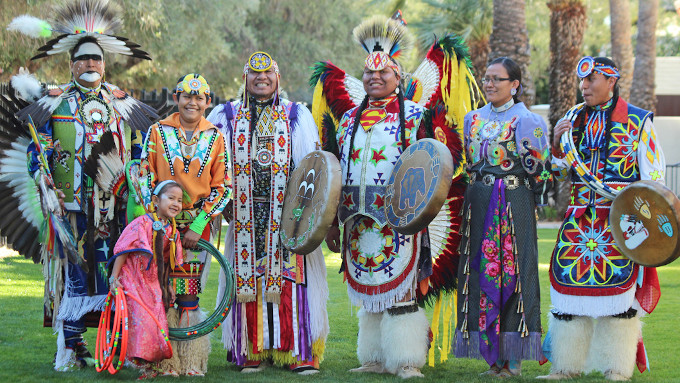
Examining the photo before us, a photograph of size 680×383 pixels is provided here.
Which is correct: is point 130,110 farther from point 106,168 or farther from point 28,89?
point 28,89

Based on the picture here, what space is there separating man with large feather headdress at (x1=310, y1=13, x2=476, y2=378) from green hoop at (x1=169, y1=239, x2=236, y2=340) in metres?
0.82

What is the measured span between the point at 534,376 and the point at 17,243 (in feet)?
11.5

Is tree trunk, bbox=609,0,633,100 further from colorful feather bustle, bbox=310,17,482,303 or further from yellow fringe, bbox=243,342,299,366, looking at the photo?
yellow fringe, bbox=243,342,299,366

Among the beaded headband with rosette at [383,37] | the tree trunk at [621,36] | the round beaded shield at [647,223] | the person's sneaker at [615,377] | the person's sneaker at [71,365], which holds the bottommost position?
the person's sneaker at [615,377]

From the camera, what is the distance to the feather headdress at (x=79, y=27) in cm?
582

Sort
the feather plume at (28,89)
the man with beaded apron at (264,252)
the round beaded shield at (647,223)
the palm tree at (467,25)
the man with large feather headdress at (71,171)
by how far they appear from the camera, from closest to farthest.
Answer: the round beaded shield at (647,223), the man with large feather headdress at (71,171), the man with beaded apron at (264,252), the feather plume at (28,89), the palm tree at (467,25)

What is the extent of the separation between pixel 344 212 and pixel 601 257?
5.33 feet

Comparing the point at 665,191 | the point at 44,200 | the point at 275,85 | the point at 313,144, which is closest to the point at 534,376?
the point at 665,191

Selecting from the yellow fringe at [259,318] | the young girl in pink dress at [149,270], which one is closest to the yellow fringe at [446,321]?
the yellow fringe at [259,318]

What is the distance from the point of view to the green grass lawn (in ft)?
18.1

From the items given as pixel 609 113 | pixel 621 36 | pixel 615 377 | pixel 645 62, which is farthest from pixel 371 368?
pixel 621 36

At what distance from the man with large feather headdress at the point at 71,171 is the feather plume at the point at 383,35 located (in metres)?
1.60

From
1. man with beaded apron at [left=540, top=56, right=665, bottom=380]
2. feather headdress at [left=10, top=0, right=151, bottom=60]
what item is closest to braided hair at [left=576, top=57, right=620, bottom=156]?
man with beaded apron at [left=540, top=56, right=665, bottom=380]

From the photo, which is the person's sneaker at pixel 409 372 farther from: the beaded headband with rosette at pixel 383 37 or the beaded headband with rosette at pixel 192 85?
the beaded headband with rosette at pixel 192 85
